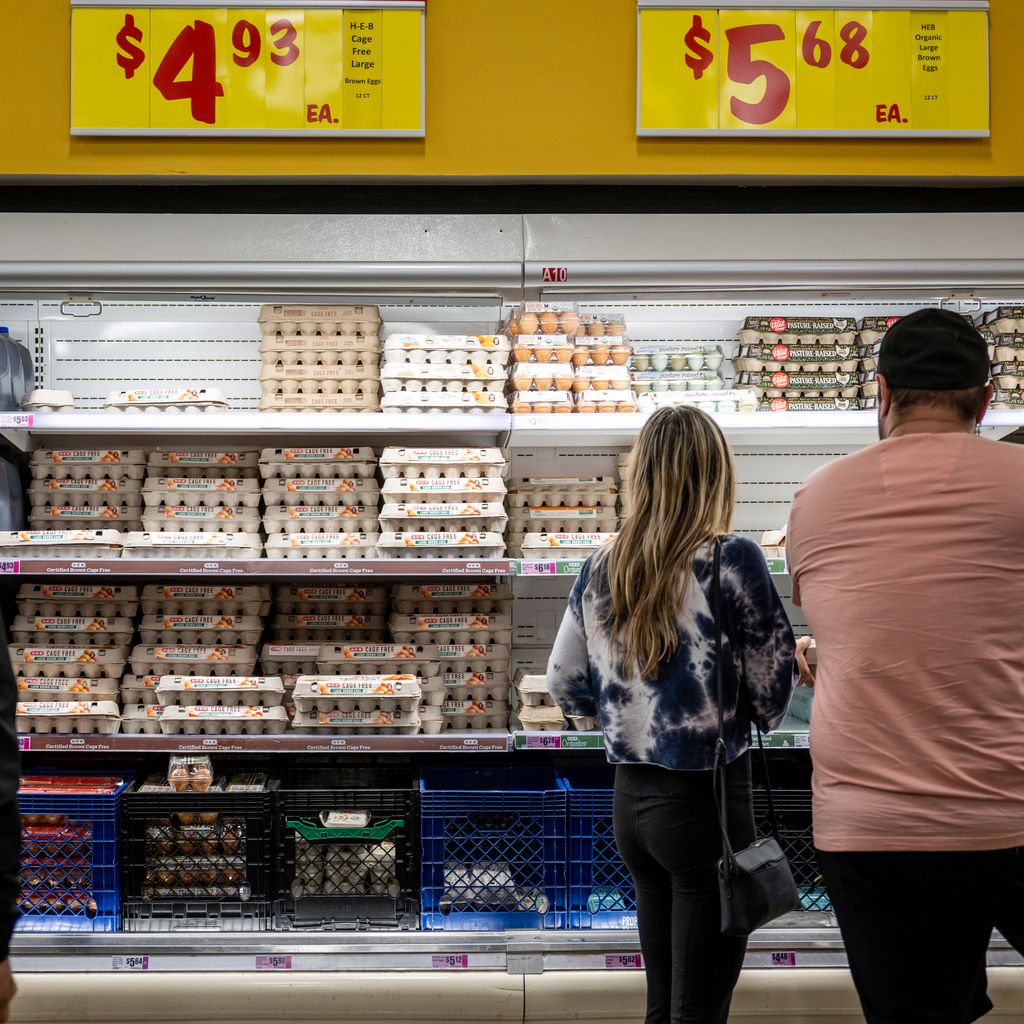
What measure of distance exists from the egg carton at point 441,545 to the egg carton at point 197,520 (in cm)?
56

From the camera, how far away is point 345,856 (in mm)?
3492

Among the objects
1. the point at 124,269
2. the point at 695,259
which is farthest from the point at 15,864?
the point at 695,259

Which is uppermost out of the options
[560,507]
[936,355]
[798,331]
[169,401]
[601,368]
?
[798,331]

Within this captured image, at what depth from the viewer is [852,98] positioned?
141 inches

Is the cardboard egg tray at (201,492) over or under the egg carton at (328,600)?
over

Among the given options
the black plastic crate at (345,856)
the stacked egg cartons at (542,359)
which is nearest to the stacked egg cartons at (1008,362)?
the stacked egg cartons at (542,359)

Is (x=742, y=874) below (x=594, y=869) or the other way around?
the other way around

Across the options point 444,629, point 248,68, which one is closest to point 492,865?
point 444,629

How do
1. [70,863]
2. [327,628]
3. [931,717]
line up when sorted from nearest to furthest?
[931,717]
[70,863]
[327,628]

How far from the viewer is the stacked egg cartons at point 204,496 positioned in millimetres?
3730

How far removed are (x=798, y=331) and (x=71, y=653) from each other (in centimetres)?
294

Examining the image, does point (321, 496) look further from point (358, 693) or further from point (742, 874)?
point (742, 874)

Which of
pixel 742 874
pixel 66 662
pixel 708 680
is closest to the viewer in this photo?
pixel 742 874

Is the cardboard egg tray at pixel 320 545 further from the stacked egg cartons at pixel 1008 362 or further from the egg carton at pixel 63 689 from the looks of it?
the stacked egg cartons at pixel 1008 362
